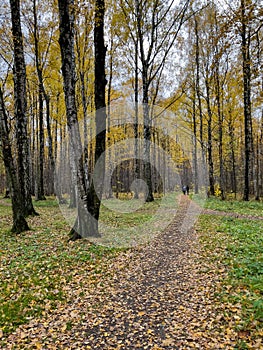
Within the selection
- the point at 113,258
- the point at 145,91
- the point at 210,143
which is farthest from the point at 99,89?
the point at 210,143

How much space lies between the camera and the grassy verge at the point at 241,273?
3.97 m

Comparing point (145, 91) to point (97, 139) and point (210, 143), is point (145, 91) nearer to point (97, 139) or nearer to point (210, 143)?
point (210, 143)

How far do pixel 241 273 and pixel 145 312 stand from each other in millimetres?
2228

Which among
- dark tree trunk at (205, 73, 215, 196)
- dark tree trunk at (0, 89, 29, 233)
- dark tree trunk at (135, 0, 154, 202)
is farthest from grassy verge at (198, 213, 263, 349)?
dark tree trunk at (205, 73, 215, 196)

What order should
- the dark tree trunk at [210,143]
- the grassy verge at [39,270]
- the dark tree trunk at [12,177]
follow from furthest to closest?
the dark tree trunk at [210,143] < the dark tree trunk at [12,177] < the grassy verge at [39,270]

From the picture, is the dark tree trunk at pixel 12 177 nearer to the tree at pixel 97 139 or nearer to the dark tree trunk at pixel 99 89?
the tree at pixel 97 139

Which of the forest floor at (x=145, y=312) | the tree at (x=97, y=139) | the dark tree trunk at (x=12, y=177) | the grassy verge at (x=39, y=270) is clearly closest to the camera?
the forest floor at (x=145, y=312)

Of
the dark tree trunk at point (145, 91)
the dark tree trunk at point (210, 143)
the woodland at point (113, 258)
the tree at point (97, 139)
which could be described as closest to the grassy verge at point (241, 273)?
the woodland at point (113, 258)

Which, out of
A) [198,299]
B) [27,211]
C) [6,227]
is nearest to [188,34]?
[27,211]

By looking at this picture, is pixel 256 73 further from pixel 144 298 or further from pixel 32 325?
pixel 32 325

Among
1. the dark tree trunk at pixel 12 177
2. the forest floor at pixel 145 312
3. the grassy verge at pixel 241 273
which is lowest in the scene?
the forest floor at pixel 145 312

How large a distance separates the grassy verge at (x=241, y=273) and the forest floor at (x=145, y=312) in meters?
0.03

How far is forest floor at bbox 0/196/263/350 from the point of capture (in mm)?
3920

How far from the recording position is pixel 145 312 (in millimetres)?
4719
